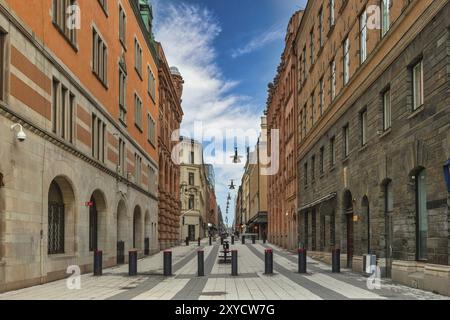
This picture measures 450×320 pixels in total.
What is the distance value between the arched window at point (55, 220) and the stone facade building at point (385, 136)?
1079 cm

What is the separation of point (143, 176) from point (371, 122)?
66.6ft

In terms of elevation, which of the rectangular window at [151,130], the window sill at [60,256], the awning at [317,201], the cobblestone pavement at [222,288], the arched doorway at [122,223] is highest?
the rectangular window at [151,130]

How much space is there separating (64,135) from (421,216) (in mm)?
11855

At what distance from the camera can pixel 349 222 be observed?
24328 millimetres

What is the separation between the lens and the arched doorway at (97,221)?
24.6 metres

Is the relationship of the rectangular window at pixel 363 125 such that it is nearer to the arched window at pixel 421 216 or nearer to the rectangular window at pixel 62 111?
the arched window at pixel 421 216

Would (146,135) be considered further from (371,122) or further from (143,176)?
(371,122)

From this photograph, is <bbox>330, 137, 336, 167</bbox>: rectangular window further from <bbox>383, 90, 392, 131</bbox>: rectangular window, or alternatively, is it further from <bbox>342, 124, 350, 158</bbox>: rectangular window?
<bbox>383, 90, 392, 131</bbox>: rectangular window

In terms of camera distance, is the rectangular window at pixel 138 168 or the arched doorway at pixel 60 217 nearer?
the arched doorway at pixel 60 217

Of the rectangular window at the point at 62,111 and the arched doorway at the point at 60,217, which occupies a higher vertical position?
the rectangular window at the point at 62,111

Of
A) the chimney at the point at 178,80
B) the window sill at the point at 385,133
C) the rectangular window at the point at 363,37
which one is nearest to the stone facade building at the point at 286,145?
the chimney at the point at 178,80

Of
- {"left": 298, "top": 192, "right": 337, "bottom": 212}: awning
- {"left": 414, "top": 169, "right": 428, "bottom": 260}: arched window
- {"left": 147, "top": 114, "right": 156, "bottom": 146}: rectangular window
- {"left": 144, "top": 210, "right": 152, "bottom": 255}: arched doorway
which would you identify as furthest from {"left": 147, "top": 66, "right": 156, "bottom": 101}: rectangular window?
{"left": 414, "top": 169, "right": 428, "bottom": 260}: arched window

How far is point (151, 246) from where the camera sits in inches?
1582
